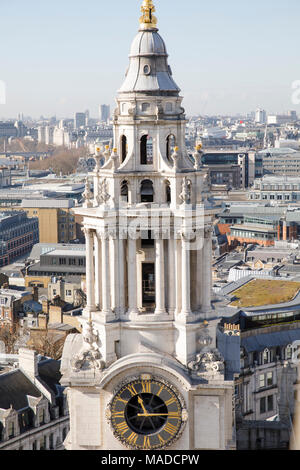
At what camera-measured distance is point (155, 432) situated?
99.0 ft

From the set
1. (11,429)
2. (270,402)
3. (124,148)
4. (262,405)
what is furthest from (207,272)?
(270,402)

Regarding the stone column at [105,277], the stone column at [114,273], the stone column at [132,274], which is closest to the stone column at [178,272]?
the stone column at [132,274]

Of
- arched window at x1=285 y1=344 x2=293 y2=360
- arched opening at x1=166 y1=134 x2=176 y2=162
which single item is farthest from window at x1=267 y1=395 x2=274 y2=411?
arched opening at x1=166 y1=134 x2=176 y2=162

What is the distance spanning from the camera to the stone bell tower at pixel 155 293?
3016cm

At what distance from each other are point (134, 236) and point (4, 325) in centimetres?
5218

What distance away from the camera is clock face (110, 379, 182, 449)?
3006 cm

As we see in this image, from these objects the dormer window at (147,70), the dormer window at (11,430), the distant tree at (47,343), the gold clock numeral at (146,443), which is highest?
the dormer window at (147,70)

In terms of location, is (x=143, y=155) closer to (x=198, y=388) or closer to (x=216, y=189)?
(x=198, y=388)

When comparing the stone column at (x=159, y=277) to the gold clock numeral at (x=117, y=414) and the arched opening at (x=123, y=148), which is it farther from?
the gold clock numeral at (x=117, y=414)

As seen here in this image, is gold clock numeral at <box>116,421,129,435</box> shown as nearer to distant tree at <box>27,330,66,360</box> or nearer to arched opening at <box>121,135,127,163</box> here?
arched opening at <box>121,135,127,163</box>

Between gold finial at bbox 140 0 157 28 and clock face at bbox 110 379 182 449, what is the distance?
461 inches

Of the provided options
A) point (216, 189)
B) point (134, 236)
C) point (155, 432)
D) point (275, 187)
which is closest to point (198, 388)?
point (155, 432)

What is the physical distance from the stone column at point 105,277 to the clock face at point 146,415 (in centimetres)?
265

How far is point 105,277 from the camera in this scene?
3077 centimetres
